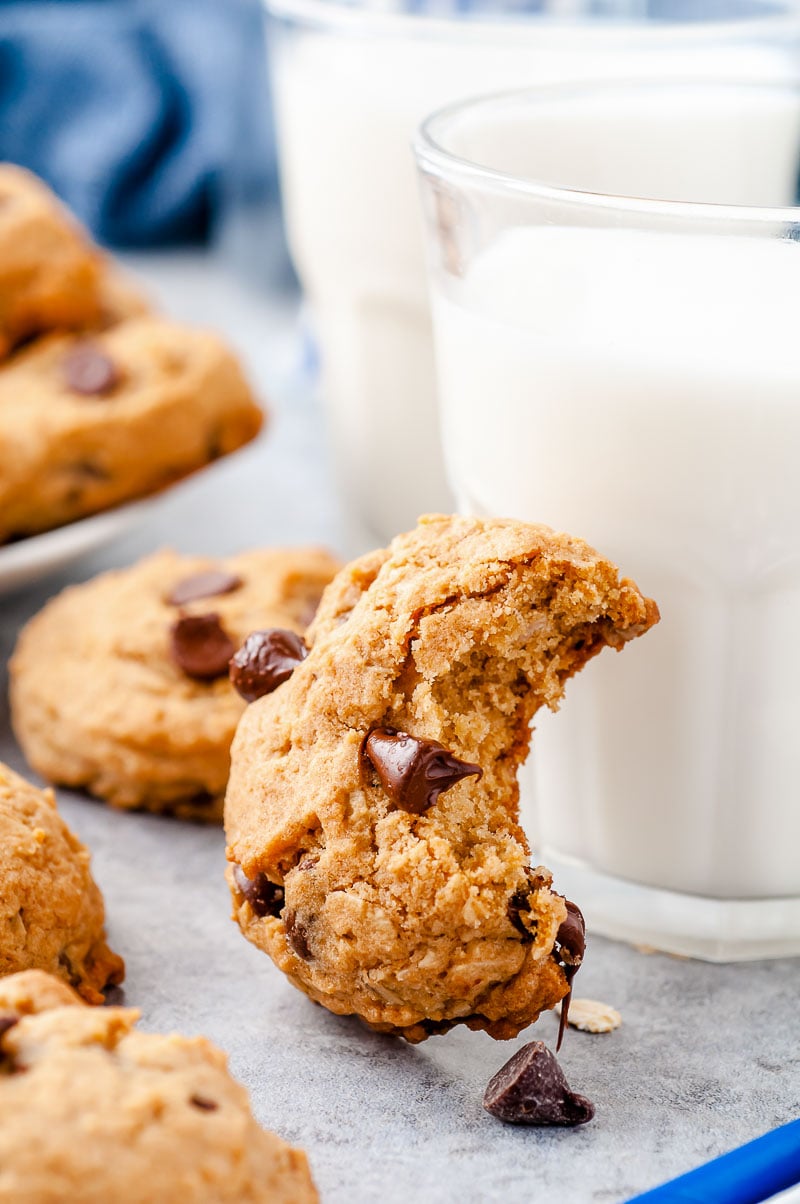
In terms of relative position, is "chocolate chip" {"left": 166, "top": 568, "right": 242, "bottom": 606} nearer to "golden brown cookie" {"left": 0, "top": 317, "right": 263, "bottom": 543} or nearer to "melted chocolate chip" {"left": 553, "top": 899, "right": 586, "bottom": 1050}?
"golden brown cookie" {"left": 0, "top": 317, "right": 263, "bottom": 543}

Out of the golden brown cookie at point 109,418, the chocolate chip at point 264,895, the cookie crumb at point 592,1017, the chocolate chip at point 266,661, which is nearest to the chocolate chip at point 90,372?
the golden brown cookie at point 109,418

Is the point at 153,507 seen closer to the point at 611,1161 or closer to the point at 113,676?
the point at 113,676

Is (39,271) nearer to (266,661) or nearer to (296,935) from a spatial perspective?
(266,661)

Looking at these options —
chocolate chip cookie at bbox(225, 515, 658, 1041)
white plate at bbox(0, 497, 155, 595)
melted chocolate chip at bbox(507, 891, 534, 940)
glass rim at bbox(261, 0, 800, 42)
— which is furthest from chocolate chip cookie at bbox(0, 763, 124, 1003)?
glass rim at bbox(261, 0, 800, 42)

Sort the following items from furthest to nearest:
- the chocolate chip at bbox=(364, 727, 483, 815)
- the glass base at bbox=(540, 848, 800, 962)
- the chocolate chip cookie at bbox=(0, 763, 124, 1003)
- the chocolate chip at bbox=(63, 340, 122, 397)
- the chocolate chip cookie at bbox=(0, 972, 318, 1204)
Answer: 1. the chocolate chip at bbox=(63, 340, 122, 397)
2. the glass base at bbox=(540, 848, 800, 962)
3. the chocolate chip cookie at bbox=(0, 763, 124, 1003)
4. the chocolate chip at bbox=(364, 727, 483, 815)
5. the chocolate chip cookie at bbox=(0, 972, 318, 1204)

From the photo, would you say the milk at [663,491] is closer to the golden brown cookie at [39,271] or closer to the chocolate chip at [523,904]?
the chocolate chip at [523,904]

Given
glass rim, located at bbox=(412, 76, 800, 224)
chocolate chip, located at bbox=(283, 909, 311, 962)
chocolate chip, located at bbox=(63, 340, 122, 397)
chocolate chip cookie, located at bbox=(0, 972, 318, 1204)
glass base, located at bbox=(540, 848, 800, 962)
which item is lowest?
glass base, located at bbox=(540, 848, 800, 962)

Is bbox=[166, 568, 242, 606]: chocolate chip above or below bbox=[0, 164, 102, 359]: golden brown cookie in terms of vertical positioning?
below

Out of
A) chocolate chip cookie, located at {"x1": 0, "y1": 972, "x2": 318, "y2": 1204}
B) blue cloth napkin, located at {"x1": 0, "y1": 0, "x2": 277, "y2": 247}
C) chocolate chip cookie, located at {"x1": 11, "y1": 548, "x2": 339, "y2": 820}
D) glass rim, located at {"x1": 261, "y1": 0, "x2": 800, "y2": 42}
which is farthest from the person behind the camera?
blue cloth napkin, located at {"x1": 0, "y1": 0, "x2": 277, "y2": 247}
